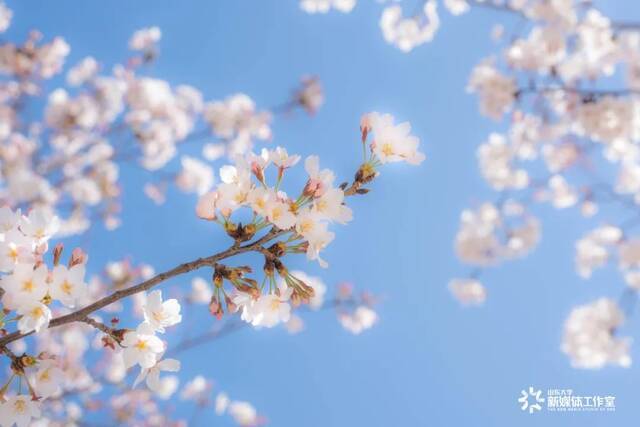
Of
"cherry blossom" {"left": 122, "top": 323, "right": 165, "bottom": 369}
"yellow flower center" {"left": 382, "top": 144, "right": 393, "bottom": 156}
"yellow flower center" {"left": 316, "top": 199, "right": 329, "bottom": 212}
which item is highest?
"yellow flower center" {"left": 382, "top": 144, "right": 393, "bottom": 156}

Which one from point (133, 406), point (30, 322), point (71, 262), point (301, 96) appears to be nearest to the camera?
point (30, 322)

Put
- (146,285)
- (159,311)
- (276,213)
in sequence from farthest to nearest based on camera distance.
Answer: (159,311)
(276,213)
(146,285)

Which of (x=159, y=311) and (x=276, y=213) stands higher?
(x=276, y=213)

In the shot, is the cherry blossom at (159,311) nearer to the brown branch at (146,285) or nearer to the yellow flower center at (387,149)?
the brown branch at (146,285)

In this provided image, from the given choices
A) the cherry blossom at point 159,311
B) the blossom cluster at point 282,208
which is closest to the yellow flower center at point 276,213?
the blossom cluster at point 282,208

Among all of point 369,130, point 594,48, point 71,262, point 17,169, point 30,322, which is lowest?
point 30,322

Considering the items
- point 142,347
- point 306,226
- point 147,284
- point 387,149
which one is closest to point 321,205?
point 306,226

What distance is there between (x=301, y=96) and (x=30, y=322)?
7.88 meters

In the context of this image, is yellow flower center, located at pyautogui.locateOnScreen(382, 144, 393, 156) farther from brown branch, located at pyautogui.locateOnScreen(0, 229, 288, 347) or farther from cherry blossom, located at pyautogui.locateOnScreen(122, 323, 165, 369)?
cherry blossom, located at pyautogui.locateOnScreen(122, 323, 165, 369)

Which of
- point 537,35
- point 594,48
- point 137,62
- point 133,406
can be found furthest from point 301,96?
point 133,406

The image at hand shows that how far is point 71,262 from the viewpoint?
1.44 m

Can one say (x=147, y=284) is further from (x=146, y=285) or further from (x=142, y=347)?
(x=142, y=347)

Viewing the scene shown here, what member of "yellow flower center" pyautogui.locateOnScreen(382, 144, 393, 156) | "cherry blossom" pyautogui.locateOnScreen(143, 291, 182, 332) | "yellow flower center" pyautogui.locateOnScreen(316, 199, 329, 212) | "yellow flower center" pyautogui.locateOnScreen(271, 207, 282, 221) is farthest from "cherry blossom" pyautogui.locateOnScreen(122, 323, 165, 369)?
"yellow flower center" pyautogui.locateOnScreen(382, 144, 393, 156)

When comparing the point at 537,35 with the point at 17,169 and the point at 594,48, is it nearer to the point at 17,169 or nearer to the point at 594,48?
the point at 594,48
